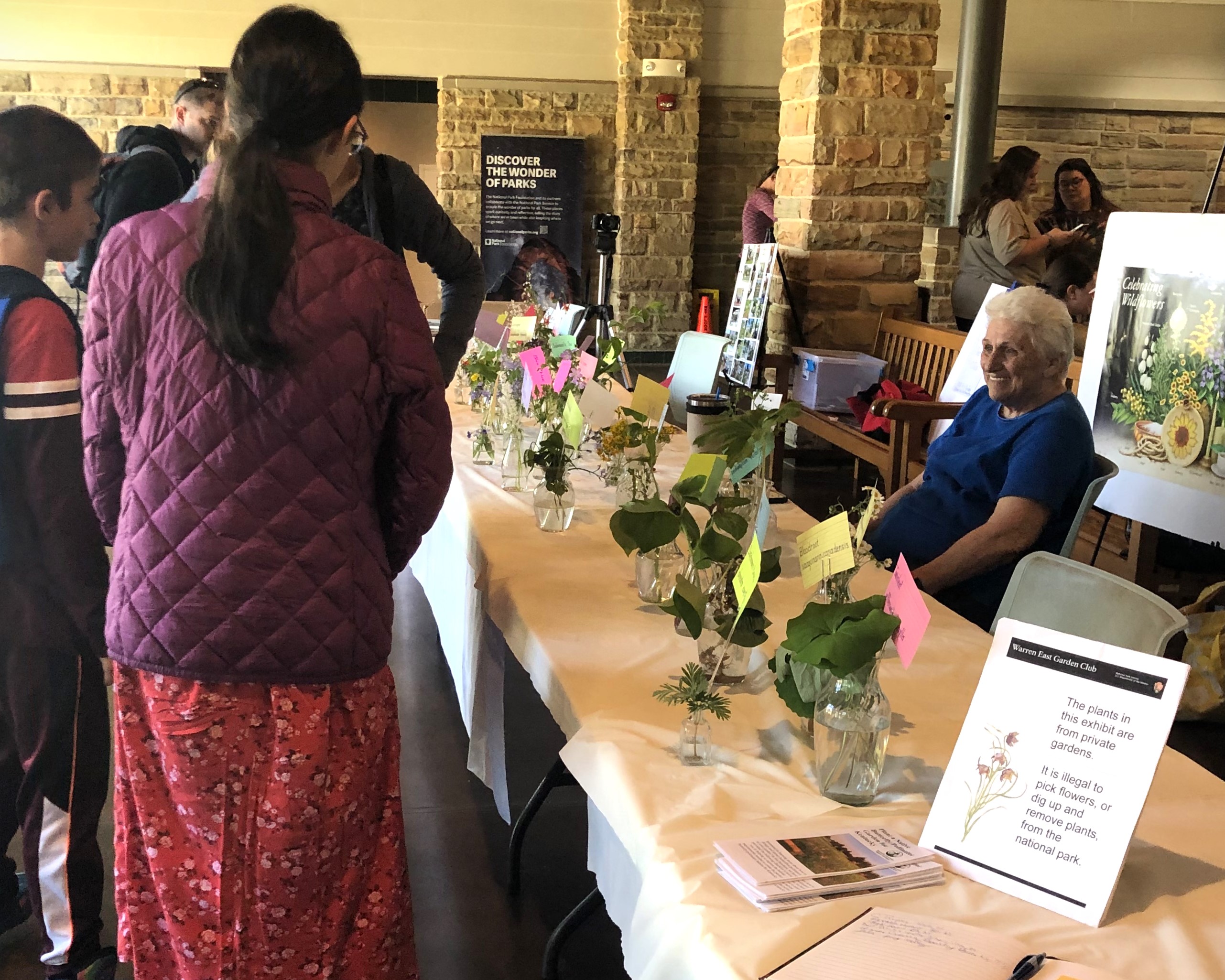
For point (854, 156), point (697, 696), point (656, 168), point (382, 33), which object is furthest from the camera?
point (656, 168)

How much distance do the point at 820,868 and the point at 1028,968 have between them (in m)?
0.22

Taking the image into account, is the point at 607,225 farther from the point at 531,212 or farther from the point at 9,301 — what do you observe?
the point at 9,301

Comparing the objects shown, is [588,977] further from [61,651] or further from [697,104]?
[697,104]

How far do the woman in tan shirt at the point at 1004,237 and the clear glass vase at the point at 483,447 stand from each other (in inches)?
127

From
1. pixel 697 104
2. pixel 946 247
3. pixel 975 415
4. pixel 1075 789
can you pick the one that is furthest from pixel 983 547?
pixel 697 104

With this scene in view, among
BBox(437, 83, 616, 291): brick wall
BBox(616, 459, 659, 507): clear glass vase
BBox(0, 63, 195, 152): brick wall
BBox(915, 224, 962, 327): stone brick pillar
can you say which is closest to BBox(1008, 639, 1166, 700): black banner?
BBox(616, 459, 659, 507): clear glass vase

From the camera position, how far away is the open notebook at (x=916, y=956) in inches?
39.5

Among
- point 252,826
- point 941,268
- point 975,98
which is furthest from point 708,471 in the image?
point 975,98

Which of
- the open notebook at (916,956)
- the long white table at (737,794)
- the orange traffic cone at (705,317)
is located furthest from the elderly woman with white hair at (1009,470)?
the orange traffic cone at (705,317)

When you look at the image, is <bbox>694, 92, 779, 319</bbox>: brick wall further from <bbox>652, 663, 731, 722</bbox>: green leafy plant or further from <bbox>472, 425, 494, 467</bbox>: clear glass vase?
<bbox>652, 663, 731, 722</bbox>: green leafy plant

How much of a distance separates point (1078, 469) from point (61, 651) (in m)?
2.08

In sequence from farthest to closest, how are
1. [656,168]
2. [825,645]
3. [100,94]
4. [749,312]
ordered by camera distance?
1. [656,168]
2. [100,94]
3. [749,312]
4. [825,645]

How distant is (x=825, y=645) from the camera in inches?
51.4

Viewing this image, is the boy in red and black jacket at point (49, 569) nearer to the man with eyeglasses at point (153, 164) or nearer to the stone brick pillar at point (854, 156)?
the man with eyeglasses at point (153, 164)
